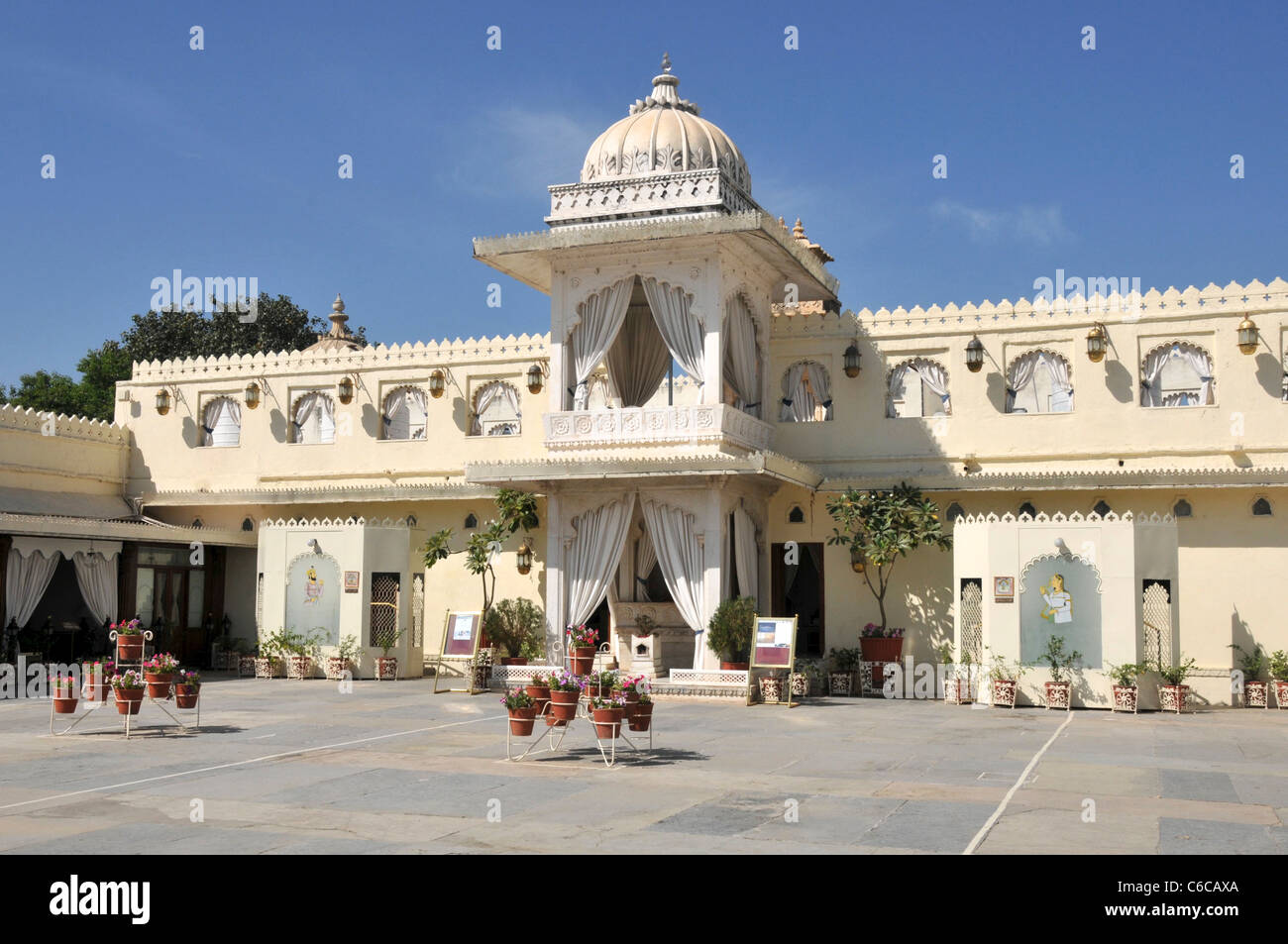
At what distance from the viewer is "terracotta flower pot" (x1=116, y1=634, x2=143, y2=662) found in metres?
18.7

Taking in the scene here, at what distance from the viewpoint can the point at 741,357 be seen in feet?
73.3

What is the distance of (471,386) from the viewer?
85.0ft

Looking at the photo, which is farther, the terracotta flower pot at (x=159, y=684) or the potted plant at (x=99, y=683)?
the terracotta flower pot at (x=159, y=684)

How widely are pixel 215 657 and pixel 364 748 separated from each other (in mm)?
14196

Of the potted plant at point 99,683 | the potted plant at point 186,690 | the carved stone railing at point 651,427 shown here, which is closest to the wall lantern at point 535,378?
the carved stone railing at point 651,427

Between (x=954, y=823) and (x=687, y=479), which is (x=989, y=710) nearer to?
(x=687, y=479)

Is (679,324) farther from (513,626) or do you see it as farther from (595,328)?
(513,626)

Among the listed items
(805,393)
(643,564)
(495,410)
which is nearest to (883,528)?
(805,393)

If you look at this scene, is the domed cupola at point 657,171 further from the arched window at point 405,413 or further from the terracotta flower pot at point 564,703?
the terracotta flower pot at point 564,703

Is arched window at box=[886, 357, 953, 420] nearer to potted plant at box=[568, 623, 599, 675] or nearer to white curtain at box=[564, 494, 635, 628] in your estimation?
white curtain at box=[564, 494, 635, 628]

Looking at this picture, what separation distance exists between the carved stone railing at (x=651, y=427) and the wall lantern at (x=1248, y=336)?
8.18m

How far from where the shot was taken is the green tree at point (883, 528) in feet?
68.9

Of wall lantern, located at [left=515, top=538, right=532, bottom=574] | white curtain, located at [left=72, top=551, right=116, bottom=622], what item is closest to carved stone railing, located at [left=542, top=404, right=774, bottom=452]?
wall lantern, located at [left=515, top=538, right=532, bottom=574]
